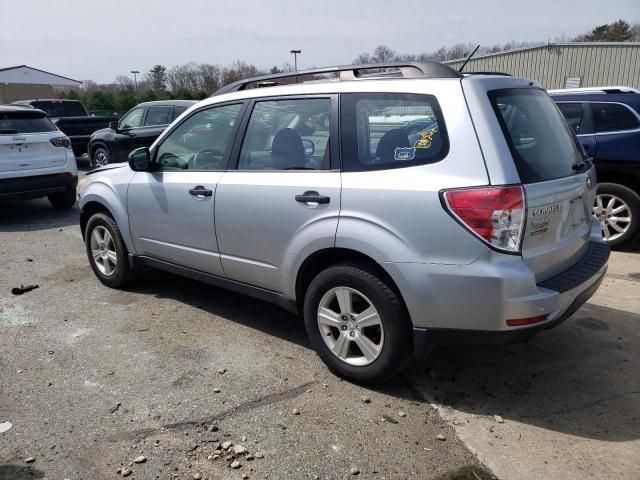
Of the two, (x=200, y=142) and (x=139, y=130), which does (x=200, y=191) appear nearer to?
(x=200, y=142)

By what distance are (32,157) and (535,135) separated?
7.85m

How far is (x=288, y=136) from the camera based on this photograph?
3.82 meters

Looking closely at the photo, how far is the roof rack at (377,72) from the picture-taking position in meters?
3.21

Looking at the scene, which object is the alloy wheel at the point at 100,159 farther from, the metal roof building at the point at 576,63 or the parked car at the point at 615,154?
the metal roof building at the point at 576,63

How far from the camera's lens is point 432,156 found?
3072 millimetres

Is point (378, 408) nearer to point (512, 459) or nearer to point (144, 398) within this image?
point (512, 459)

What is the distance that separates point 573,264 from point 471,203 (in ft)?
3.33

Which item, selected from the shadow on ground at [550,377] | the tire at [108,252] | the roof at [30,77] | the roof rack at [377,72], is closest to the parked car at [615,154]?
the shadow on ground at [550,377]

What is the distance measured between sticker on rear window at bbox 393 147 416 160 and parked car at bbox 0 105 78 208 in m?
7.12

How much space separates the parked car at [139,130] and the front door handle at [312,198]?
9936 mm

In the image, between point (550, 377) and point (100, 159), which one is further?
point (100, 159)

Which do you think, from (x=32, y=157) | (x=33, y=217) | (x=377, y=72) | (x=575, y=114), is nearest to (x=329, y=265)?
(x=377, y=72)

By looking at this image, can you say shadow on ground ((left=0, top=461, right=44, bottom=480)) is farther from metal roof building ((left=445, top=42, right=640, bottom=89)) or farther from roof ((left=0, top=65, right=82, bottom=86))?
roof ((left=0, top=65, right=82, bottom=86))

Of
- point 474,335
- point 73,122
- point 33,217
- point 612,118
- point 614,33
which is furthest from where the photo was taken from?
point 614,33
